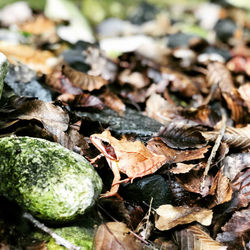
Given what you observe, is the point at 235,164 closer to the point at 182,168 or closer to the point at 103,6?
the point at 182,168

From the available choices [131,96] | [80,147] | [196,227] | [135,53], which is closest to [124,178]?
[80,147]

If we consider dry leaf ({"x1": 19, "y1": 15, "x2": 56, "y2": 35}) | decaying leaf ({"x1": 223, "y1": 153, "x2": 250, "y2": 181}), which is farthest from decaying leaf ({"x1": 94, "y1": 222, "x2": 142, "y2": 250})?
dry leaf ({"x1": 19, "y1": 15, "x2": 56, "y2": 35})

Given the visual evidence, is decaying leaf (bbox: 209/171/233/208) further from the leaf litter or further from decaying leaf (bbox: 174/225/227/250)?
decaying leaf (bbox: 174/225/227/250)

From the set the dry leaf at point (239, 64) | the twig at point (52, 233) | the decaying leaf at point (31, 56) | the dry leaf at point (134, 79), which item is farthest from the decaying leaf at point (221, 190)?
the dry leaf at point (239, 64)

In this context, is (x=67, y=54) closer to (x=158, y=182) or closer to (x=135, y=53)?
(x=135, y=53)

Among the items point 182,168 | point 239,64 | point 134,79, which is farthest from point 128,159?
point 239,64

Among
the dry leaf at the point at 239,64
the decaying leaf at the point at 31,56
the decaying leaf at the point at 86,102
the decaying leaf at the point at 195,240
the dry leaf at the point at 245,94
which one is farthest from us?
the dry leaf at the point at 239,64

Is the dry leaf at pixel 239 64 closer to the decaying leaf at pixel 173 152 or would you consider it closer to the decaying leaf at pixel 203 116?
the decaying leaf at pixel 203 116
